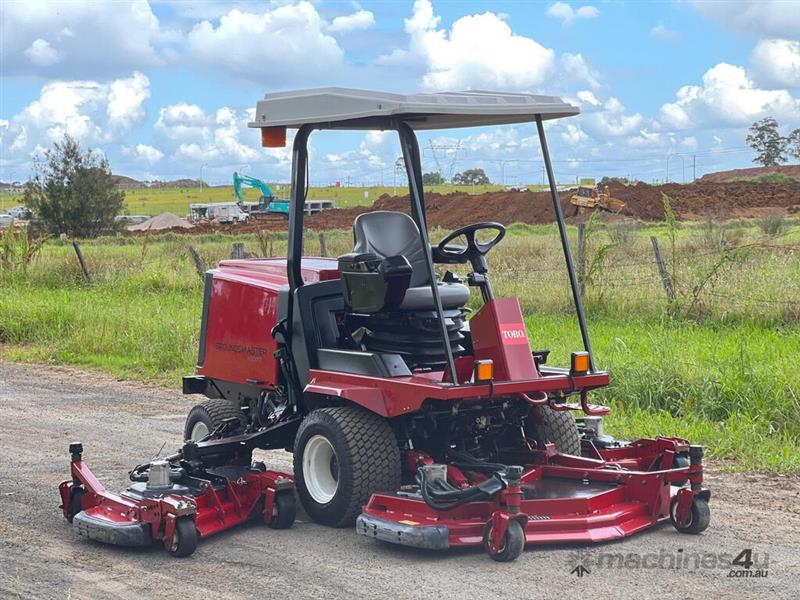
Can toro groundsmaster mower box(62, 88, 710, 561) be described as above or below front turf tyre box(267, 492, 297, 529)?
above

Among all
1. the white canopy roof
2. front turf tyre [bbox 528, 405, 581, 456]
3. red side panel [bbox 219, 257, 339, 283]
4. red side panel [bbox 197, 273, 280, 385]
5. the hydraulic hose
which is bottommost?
the hydraulic hose

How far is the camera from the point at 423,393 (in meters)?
5.63

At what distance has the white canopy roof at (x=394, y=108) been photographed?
5.80 metres

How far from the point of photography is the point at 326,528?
6086mm

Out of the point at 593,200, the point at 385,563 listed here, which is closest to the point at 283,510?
the point at 385,563

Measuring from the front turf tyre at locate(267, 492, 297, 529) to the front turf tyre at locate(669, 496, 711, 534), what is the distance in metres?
2.02

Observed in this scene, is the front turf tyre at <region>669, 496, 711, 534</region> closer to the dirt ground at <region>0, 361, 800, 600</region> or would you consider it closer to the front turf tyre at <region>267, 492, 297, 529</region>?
the dirt ground at <region>0, 361, 800, 600</region>

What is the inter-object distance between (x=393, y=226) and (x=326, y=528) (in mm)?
1743

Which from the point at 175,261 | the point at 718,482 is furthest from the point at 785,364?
the point at 175,261

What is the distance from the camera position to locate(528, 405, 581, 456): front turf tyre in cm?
650

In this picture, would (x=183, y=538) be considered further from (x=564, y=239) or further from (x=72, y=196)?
(x=72, y=196)

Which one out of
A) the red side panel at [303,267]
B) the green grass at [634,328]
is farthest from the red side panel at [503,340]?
the green grass at [634,328]

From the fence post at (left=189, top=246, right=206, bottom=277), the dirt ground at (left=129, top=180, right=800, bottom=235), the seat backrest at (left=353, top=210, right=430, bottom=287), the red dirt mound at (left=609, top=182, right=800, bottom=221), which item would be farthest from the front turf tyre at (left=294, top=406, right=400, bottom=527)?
the red dirt mound at (left=609, top=182, right=800, bottom=221)

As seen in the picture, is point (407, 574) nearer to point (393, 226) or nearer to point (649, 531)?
point (649, 531)
